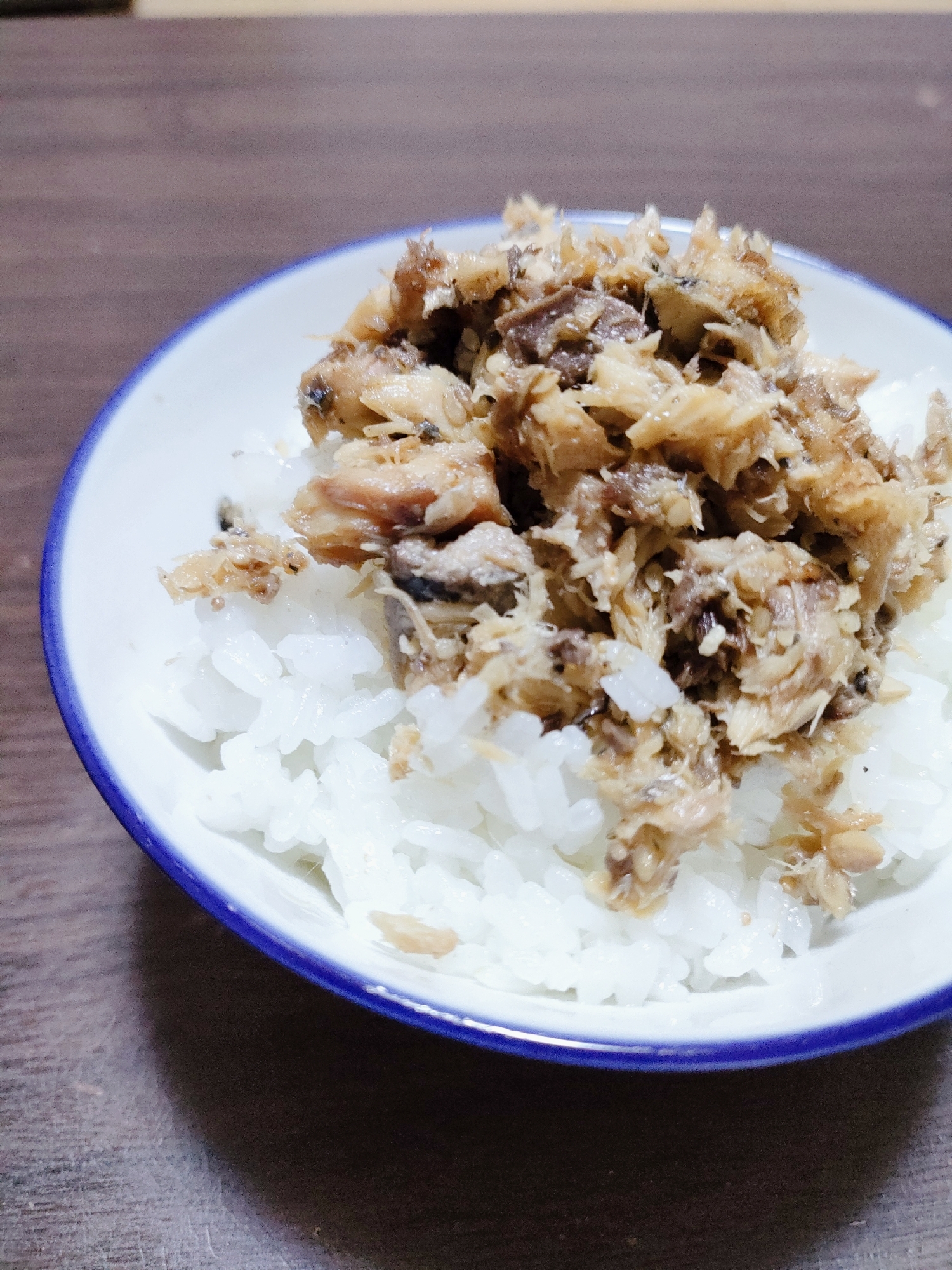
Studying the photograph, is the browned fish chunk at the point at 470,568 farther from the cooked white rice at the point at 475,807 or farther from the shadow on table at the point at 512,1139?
the shadow on table at the point at 512,1139

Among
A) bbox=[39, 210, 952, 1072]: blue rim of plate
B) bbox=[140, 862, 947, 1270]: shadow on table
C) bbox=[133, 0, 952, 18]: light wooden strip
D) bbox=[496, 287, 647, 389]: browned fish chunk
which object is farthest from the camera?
bbox=[133, 0, 952, 18]: light wooden strip

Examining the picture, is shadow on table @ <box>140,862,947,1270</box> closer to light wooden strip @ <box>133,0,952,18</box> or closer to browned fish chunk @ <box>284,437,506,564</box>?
browned fish chunk @ <box>284,437,506,564</box>

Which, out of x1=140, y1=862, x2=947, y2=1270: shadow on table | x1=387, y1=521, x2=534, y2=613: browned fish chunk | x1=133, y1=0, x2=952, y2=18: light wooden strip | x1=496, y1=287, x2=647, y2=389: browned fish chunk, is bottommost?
x1=140, y1=862, x2=947, y2=1270: shadow on table

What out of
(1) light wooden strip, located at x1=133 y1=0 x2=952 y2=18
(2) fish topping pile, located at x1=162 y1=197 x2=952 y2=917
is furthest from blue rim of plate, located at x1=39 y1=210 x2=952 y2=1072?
(1) light wooden strip, located at x1=133 y1=0 x2=952 y2=18

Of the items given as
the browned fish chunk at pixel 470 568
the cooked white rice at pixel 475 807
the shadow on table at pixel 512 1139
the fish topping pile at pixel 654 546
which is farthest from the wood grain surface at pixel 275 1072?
the browned fish chunk at pixel 470 568

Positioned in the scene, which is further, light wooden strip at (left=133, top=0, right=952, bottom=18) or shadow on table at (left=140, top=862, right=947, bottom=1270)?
light wooden strip at (left=133, top=0, right=952, bottom=18)

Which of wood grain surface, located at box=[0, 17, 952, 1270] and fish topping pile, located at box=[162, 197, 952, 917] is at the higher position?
fish topping pile, located at box=[162, 197, 952, 917]

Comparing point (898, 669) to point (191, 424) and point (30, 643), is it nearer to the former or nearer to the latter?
point (191, 424)
